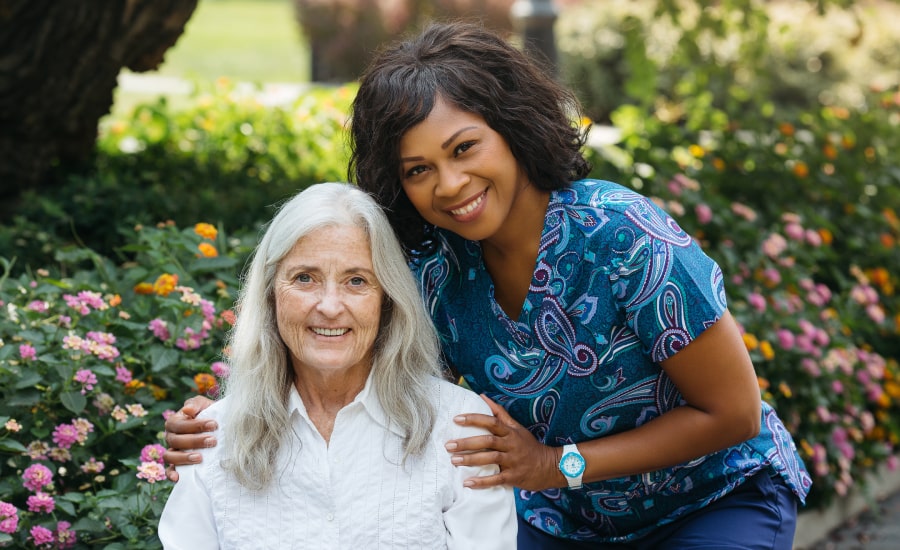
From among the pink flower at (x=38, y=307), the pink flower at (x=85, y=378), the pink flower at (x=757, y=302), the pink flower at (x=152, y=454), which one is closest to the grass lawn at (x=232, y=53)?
the pink flower at (x=757, y=302)

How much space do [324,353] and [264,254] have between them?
0.26m

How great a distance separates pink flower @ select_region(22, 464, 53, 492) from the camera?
266 cm

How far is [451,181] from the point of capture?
237 cm

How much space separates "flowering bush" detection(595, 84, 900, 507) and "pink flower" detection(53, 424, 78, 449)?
7.35ft

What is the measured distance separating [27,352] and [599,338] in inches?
55.8

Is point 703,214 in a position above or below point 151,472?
below

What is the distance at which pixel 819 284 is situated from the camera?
5145mm

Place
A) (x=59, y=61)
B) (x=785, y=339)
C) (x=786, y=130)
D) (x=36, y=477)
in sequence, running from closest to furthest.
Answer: (x=36, y=477)
(x=785, y=339)
(x=59, y=61)
(x=786, y=130)

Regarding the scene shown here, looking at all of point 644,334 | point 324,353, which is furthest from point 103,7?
point 644,334

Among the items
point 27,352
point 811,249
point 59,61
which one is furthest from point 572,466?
point 59,61

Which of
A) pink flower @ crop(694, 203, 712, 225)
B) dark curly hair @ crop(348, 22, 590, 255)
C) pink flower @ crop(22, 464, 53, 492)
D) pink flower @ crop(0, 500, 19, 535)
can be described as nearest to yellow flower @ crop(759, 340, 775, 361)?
pink flower @ crop(694, 203, 712, 225)

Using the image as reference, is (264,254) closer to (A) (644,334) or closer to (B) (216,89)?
(A) (644,334)

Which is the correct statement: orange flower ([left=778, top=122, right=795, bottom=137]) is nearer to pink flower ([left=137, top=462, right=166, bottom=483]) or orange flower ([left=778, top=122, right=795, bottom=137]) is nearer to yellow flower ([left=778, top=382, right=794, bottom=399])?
yellow flower ([left=778, top=382, right=794, bottom=399])

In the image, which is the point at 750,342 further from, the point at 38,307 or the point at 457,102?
the point at 38,307
